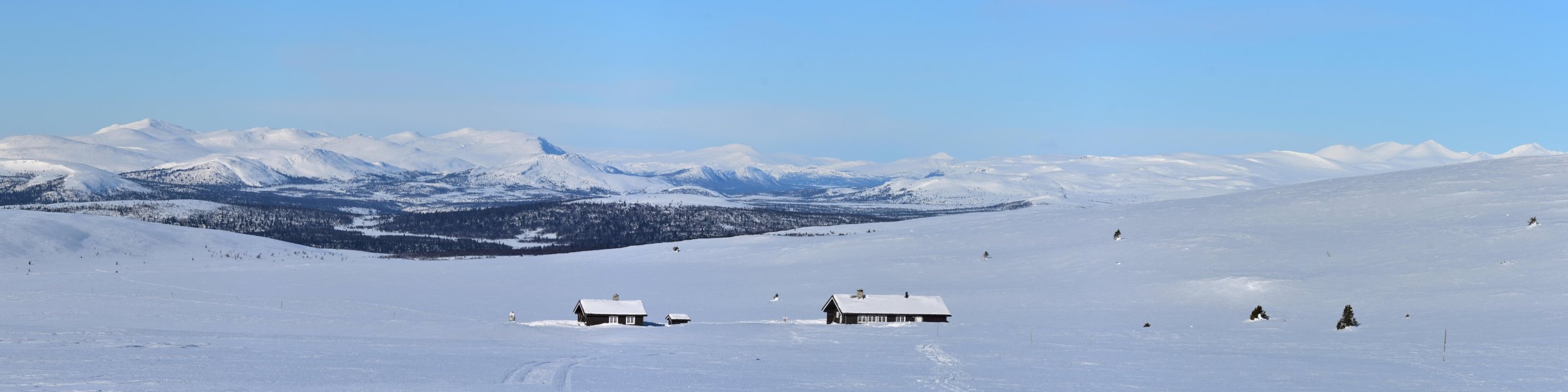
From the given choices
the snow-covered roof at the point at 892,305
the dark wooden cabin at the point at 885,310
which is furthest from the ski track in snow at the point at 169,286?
the snow-covered roof at the point at 892,305

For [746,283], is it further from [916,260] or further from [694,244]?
[694,244]

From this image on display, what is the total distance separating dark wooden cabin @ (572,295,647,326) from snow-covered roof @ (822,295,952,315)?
10.6 metres

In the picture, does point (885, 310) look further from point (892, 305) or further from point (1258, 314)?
point (1258, 314)

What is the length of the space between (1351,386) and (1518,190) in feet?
262

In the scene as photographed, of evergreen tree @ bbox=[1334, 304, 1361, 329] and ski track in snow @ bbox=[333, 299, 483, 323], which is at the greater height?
evergreen tree @ bbox=[1334, 304, 1361, 329]

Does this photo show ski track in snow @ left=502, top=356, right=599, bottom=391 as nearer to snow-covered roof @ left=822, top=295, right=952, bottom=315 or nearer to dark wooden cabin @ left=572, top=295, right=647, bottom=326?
dark wooden cabin @ left=572, top=295, right=647, bottom=326

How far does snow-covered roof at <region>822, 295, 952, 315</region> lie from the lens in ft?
224

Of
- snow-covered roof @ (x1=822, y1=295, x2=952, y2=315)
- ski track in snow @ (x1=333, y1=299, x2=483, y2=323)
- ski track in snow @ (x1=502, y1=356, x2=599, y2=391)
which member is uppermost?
snow-covered roof @ (x1=822, y1=295, x2=952, y2=315)

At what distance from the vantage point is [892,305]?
69.6 meters

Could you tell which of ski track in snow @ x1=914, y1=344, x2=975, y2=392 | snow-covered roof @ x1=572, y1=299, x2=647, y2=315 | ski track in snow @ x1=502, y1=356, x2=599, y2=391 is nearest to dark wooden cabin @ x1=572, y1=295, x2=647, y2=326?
snow-covered roof @ x1=572, y1=299, x2=647, y2=315

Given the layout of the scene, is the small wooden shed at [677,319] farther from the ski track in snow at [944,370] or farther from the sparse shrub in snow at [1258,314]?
the sparse shrub in snow at [1258,314]

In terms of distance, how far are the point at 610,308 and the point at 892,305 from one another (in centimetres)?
1563

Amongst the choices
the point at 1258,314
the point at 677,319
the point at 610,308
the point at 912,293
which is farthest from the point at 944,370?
the point at 912,293

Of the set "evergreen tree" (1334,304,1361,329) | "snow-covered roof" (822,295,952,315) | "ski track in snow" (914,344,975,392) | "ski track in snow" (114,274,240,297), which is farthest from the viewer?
"ski track in snow" (114,274,240,297)
